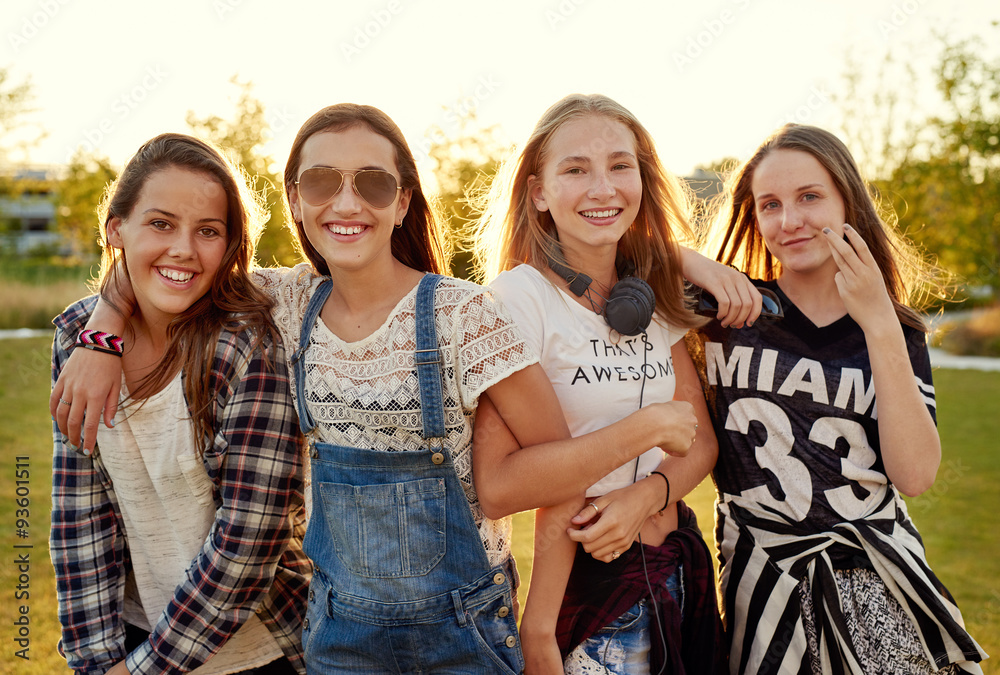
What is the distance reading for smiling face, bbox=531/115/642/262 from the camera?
8.33 feet

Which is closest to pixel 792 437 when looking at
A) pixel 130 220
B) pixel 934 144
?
pixel 130 220

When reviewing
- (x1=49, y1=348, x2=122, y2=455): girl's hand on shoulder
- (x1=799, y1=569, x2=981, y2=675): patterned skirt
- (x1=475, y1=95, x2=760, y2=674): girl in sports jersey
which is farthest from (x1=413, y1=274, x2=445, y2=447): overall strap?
(x1=799, y1=569, x2=981, y2=675): patterned skirt

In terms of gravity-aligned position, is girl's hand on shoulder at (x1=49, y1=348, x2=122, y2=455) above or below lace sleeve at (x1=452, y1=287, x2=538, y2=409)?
below

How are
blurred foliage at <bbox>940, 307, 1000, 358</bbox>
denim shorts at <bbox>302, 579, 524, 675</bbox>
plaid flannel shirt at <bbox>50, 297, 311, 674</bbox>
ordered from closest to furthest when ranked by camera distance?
denim shorts at <bbox>302, 579, 524, 675</bbox>
plaid flannel shirt at <bbox>50, 297, 311, 674</bbox>
blurred foliage at <bbox>940, 307, 1000, 358</bbox>

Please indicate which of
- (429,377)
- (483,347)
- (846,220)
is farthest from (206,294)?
(846,220)

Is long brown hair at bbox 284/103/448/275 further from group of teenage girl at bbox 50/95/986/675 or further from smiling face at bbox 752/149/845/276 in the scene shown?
smiling face at bbox 752/149/845/276

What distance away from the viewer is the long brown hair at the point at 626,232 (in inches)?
104

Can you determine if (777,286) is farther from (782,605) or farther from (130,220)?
(130,220)

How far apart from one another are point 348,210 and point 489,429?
2.59 ft

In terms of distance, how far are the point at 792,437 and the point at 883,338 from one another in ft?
1.47

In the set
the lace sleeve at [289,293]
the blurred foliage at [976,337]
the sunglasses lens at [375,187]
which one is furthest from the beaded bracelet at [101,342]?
the blurred foliage at [976,337]

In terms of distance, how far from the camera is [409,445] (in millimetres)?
2189

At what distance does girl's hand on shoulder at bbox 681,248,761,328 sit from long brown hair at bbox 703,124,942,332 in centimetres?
44

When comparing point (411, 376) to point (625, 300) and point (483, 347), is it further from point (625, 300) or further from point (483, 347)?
point (625, 300)
